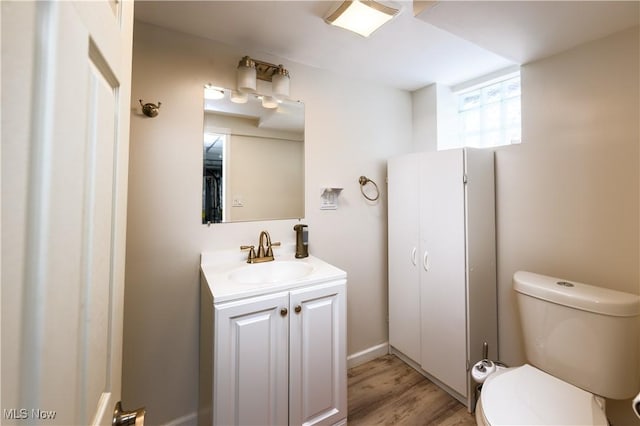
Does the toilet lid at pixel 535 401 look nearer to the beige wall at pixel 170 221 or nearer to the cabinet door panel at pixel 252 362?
the cabinet door panel at pixel 252 362

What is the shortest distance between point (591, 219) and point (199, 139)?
2.33 meters

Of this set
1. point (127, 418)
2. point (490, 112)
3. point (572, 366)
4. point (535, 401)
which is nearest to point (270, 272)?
point (127, 418)

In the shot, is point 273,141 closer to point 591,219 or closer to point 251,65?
point 251,65

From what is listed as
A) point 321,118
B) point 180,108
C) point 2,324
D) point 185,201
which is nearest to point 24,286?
point 2,324

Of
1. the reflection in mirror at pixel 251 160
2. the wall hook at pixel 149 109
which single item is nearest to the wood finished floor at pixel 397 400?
the reflection in mirror at pixel 251 160

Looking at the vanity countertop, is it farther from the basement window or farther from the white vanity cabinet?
the basement window

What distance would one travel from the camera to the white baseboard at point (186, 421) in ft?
5.14

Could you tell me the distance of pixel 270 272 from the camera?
1.71m

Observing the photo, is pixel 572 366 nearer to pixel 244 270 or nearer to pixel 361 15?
pixel 244 270

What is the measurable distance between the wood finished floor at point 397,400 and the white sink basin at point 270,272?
0.97m

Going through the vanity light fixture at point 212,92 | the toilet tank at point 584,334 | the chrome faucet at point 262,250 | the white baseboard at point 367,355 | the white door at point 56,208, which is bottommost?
the white baseboard at point 367,355

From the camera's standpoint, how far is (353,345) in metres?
2.20

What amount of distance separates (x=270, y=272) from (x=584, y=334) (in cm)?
165

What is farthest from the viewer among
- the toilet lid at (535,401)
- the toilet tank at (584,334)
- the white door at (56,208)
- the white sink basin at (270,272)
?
the white sink basin at (270,272)
